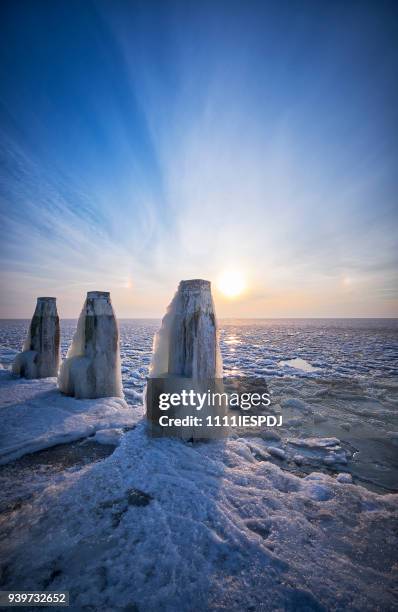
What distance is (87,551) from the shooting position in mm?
1385

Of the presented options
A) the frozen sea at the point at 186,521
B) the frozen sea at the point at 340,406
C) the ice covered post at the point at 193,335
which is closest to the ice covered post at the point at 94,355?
the frozen sea at the point at 186,521

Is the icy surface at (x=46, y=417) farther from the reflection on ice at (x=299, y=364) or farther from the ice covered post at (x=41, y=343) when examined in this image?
the reflection on ice at (x=299, y=364)

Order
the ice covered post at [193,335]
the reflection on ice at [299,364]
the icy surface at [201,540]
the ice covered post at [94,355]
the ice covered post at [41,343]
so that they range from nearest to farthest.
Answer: the icy surface at [201,540]
the ice covered post at [193,335]
the ice covered post at [94,355]
the ice covered post at [41,343]
the reflection on ice at [299,364]

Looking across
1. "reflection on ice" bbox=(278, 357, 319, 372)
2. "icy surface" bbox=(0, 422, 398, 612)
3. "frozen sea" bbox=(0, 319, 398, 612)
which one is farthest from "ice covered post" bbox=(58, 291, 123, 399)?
"reflection on ice" bbox=(278, 357, 319, 372)

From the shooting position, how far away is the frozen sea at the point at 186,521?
4.00 ft

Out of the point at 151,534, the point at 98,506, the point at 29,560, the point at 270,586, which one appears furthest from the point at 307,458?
the point at 29,560

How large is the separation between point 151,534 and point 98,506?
18.2 inches

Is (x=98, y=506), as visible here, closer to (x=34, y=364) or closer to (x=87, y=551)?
(x=87, y=551)

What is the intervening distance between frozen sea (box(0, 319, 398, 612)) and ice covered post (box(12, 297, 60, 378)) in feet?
6.63

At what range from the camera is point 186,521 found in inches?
63.8

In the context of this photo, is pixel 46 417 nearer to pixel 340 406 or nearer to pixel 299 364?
pixel 340 406

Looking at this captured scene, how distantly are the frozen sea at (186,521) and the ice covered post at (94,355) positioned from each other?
71 centimetres

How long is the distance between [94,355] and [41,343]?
201 cm

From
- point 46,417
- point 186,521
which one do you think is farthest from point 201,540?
point 46,417
